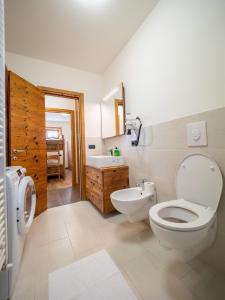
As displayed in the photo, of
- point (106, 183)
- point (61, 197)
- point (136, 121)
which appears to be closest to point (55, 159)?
point (61, 197)

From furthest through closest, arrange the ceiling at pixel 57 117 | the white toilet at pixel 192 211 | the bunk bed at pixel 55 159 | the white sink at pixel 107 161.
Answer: the ceiling at pixel 57 117, the bunk bed at pixel 55 159, the white sink at pixel 107 161, the white toilet at pixel 192 211

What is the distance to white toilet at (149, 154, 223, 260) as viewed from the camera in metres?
0.87

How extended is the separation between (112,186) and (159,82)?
147 centimetres

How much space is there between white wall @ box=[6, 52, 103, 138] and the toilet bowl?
1.46 metres

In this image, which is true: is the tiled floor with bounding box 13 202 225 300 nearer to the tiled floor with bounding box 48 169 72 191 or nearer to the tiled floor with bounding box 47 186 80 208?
the tiled floor with bounding box 47 186 80 208

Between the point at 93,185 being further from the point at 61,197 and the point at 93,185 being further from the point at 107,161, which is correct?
the point at 61,197

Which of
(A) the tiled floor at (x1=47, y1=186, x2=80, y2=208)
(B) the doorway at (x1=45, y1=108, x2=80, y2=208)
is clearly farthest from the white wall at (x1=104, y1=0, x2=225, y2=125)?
(A) the tiled floor at (x1=47, y1=186, x2=80, y2=208)

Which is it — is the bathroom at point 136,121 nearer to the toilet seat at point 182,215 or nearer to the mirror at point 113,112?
the mirror at point 113,112

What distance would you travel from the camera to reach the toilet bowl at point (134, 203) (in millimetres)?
1452

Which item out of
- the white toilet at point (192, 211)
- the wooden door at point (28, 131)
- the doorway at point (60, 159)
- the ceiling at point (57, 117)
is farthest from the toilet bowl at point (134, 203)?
the ceiling at point (57, 117)

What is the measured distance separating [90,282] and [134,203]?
28.4 inches

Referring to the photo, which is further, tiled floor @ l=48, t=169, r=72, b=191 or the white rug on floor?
tiled floor @ l=48, t=169, r=72, b=191

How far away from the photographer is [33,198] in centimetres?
160

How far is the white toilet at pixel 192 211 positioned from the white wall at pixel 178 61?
0.51 meters
